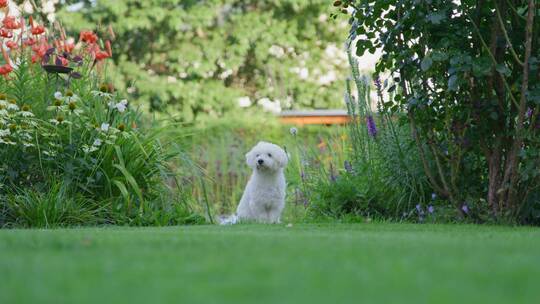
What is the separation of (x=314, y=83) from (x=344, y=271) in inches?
653

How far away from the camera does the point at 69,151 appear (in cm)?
648

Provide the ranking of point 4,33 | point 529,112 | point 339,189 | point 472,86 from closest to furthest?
point 472,86 < point 529,112 < point 339,189 < point 4,33

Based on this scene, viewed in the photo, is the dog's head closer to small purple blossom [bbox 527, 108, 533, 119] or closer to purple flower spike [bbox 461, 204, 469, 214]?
purple flower spike [bbox 461, 204, 469, 214]

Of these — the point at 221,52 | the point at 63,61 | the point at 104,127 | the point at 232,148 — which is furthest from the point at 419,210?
the point at 221,52

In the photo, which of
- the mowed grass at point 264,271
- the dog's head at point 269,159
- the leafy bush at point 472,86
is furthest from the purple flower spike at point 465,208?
the dog's head at point 269,159

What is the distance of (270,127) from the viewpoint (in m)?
13.0

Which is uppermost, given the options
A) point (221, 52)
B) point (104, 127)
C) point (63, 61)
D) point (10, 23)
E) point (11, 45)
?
point (221, 52)

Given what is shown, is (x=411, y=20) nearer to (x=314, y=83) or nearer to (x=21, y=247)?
(x=21, y=247)

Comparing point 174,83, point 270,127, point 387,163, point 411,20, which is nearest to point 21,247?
point 411,20

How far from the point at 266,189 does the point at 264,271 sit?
18.6 feet

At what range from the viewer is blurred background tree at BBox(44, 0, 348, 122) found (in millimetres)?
17609

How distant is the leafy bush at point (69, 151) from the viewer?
20.4ft

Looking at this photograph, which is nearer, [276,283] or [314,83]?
[276,283]

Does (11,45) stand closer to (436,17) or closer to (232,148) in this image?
(436,17)
